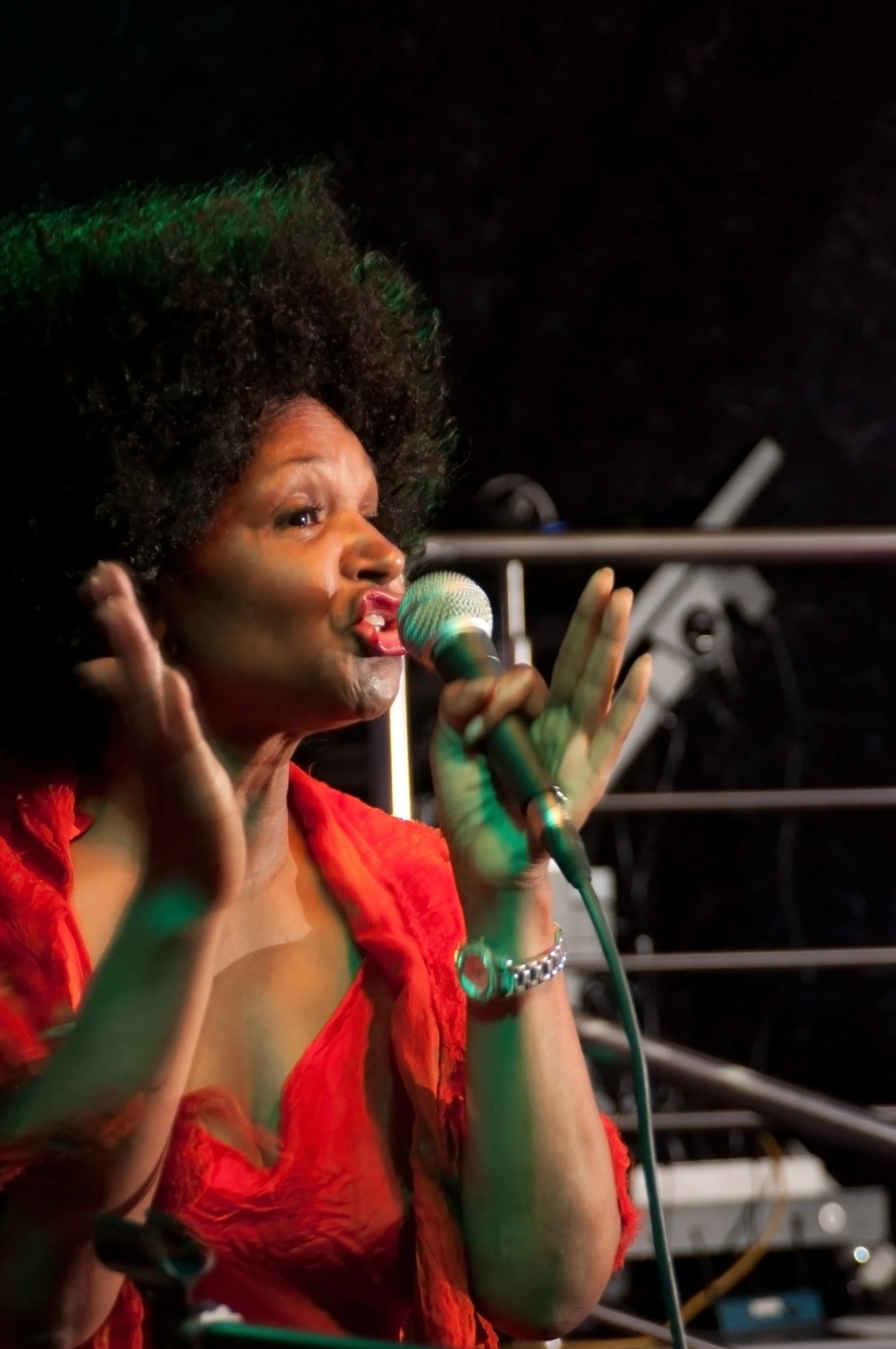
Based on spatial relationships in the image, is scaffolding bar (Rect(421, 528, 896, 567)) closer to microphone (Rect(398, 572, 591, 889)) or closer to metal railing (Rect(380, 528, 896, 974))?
metal railing (Rect(380, 528, 896, 974))

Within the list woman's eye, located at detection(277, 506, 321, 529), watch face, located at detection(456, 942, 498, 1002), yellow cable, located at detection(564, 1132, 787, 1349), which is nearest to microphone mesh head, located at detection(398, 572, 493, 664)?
woman's eye, located at detection(277, 506, 321, 529)

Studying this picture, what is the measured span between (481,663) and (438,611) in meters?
0.05

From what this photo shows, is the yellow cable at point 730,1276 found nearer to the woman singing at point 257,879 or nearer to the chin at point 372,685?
the woman singing at point 257,879

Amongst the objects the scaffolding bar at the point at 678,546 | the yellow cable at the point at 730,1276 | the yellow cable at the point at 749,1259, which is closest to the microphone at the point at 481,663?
the scaffolding bar at the point at 678,546

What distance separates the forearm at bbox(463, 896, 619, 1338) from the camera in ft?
4.25

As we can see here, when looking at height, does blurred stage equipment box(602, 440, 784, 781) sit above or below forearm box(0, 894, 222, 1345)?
above

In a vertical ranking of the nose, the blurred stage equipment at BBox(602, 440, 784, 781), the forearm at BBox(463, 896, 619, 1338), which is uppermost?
the blurred stage equipment at BBox(602, 440, 784, 781)

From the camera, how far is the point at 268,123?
3.38 meters

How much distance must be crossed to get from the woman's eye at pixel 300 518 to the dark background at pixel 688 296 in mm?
2062

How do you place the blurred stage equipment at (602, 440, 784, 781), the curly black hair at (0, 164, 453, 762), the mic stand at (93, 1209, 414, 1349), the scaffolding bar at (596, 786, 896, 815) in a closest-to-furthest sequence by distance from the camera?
the mic stand at (93, 1209, 414, 1349) → the curly black hair at (0, 164, 453, 762) → the scaffolding bar at (596, 786, 896, 815) → the blurred stage equipment at (602, 440, 784, 781)

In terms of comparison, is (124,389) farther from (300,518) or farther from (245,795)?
(245,795)

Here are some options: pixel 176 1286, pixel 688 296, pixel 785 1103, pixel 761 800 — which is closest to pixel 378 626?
pixel 176 1286

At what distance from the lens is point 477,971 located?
1.29m

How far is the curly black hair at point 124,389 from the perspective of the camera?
1.38 metres
